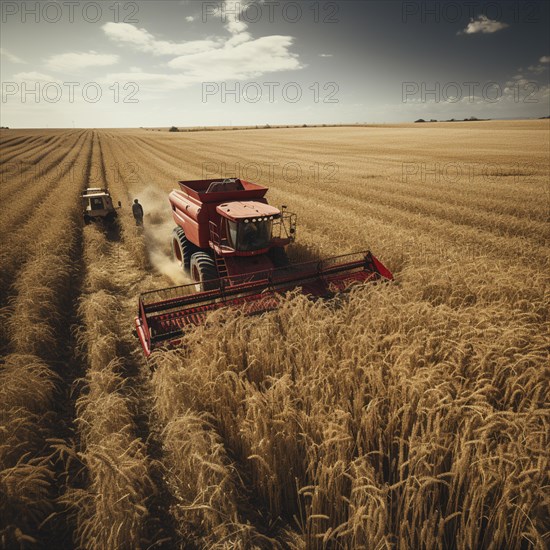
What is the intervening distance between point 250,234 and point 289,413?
4.61 metres

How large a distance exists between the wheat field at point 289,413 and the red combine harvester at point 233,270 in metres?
0.62

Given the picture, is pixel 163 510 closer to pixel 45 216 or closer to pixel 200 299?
pixel 200 299

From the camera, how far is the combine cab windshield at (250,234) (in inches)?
267

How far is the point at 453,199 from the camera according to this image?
1416 centimetres

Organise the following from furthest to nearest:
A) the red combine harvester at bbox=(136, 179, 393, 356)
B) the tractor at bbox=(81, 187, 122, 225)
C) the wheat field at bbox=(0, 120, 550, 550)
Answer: the tractor at bbox=(81, 187, 122, 225), the red combine harvester at bbox=(136, 179, 393, 356), the wheat field at bbox=(0, 120, 550, 550)

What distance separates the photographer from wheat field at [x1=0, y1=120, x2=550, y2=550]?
8.01 ft

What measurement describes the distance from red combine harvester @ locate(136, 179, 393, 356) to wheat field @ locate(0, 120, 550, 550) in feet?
2.04

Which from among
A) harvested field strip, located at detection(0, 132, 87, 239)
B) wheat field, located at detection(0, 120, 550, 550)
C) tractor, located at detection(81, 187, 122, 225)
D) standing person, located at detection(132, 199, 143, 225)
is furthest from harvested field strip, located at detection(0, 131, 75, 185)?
wheat field, located at detection(0, 120, 550, 550)

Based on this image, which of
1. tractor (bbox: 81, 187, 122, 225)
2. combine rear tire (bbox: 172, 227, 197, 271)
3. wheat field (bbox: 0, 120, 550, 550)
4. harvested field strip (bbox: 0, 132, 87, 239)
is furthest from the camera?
tractor (bbox: 81, 187, 122, 225)

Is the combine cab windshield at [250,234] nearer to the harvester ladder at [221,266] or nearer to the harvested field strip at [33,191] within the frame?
the harvester ladder at [221,266]

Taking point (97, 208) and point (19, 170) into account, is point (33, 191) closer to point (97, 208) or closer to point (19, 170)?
point (97, 208)

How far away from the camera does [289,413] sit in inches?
114

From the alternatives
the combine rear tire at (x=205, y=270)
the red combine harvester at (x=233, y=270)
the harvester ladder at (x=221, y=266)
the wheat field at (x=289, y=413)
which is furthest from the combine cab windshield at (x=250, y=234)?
the wheat field at (x=289, y=413)

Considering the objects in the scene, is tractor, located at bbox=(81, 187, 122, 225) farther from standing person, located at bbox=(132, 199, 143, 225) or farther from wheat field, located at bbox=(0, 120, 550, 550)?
wheat field, located at bbox=(0, 120, 550, 550)
